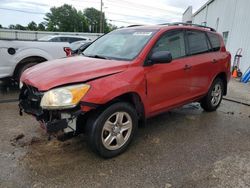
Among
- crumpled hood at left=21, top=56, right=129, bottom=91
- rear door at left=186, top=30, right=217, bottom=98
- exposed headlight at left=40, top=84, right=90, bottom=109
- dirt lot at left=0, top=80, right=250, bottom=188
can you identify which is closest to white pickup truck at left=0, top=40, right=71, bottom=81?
dirt lot at left=0, top=80, right=250, bottom=188

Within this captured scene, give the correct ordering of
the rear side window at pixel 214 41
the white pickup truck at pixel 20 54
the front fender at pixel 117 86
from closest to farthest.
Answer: the front fender at pixel 117 86, the rear side window at pixel 214 41, the white pickup truck at pixel 20 54

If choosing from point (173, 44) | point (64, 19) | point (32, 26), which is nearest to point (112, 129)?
point (173, 44)

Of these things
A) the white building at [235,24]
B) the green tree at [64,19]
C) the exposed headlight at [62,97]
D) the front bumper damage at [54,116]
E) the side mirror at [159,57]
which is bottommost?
the front bumper damage at [54,116]

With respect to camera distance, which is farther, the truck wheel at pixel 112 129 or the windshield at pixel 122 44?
the windshield at pixel 122 44

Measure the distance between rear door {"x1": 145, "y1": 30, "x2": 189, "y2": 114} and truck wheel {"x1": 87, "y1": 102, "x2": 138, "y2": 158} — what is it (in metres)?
0.48

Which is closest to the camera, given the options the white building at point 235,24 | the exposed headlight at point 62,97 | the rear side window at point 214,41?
the exposed headlight at point 62,97

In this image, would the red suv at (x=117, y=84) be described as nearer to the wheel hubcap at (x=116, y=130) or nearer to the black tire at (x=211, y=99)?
the wheel hubcap at (x=116, y=130)

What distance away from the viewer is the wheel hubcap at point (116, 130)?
9.86 ft

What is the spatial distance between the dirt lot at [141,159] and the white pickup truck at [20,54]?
5.55ft

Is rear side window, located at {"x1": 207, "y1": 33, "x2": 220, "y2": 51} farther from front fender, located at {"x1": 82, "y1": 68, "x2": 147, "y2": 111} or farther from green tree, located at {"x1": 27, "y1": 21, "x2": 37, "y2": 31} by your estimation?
green tree, located at {"x1": 27, "y1": 21, "x2": 37, "y2": 31}

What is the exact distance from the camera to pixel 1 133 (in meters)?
3.78

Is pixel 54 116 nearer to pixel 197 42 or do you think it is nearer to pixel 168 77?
pixel 168 77

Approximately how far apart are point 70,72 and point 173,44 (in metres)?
1.90

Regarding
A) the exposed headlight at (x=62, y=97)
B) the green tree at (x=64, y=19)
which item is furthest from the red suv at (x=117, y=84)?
the green tree at (x=64, y=19)
